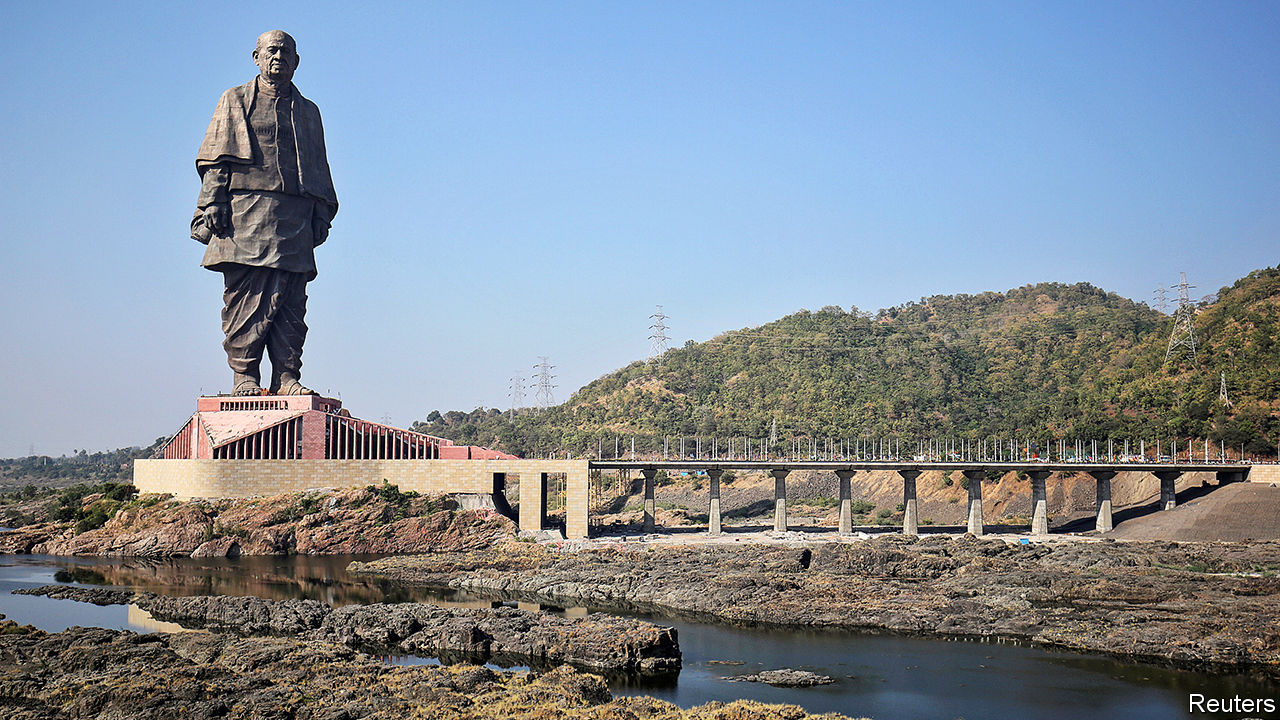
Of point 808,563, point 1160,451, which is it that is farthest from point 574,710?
point 1160,451

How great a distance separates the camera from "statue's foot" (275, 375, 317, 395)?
93.8 metres

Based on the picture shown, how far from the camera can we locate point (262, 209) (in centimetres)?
9575

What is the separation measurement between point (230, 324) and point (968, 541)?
68.4 m

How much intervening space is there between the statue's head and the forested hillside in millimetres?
67885

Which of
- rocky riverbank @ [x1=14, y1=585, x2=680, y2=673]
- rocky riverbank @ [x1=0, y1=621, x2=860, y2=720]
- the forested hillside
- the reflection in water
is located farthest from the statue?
the forested hillside

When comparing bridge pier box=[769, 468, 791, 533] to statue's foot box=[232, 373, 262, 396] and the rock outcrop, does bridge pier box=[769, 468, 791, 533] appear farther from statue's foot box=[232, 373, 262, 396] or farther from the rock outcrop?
the rock outcrop

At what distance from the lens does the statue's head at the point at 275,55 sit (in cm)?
9525

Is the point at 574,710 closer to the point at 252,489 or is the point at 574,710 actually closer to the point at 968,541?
the point at 968,541

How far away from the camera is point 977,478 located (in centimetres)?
9181

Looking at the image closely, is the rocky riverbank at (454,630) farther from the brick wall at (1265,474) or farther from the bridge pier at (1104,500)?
the brick wall at (1265,474)

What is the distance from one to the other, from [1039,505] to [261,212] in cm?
7531

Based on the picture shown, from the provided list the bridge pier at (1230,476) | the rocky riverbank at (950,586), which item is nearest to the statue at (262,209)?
the rocky riverbank at (950,586)

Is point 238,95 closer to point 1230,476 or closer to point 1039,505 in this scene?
point 1039,505

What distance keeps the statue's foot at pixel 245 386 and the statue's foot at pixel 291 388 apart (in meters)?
1.94
